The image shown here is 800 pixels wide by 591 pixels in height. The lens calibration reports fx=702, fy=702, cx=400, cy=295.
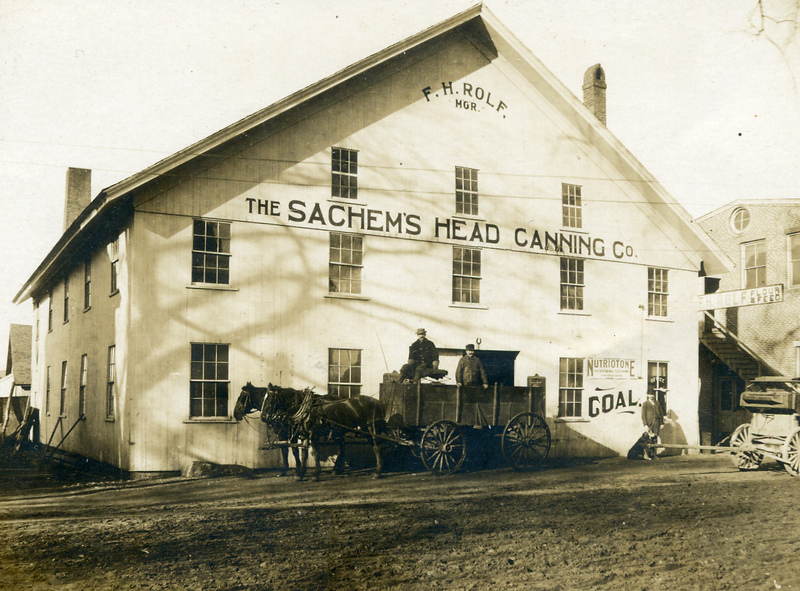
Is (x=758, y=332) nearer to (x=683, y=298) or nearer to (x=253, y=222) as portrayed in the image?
(x=683, y=298)

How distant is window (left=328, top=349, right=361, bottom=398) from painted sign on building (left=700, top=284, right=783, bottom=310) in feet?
14.7

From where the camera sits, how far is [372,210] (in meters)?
9.02

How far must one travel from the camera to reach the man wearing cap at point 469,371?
10.0m

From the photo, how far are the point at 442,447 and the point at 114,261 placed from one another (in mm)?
6195

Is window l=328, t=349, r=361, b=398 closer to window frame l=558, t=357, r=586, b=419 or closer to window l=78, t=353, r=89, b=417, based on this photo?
window frame l=558, t=357, r=586, b=419

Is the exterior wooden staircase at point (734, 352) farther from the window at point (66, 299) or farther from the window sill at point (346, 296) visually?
the window at point (66, 299)

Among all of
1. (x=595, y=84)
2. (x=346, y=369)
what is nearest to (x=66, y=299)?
(x=346, y=369)

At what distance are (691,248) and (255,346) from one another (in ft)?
20.7

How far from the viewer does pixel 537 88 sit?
29.9 feet

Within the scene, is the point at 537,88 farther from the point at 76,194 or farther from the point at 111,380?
the point at 76,194

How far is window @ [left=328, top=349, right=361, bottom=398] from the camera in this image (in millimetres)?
9438

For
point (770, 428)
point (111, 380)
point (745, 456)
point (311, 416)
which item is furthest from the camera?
point (745, 456)

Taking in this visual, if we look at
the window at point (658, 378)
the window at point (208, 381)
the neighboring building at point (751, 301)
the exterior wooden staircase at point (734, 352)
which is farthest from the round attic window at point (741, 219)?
the window at point (208, 381)

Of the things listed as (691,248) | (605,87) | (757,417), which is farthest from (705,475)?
(605,87)
